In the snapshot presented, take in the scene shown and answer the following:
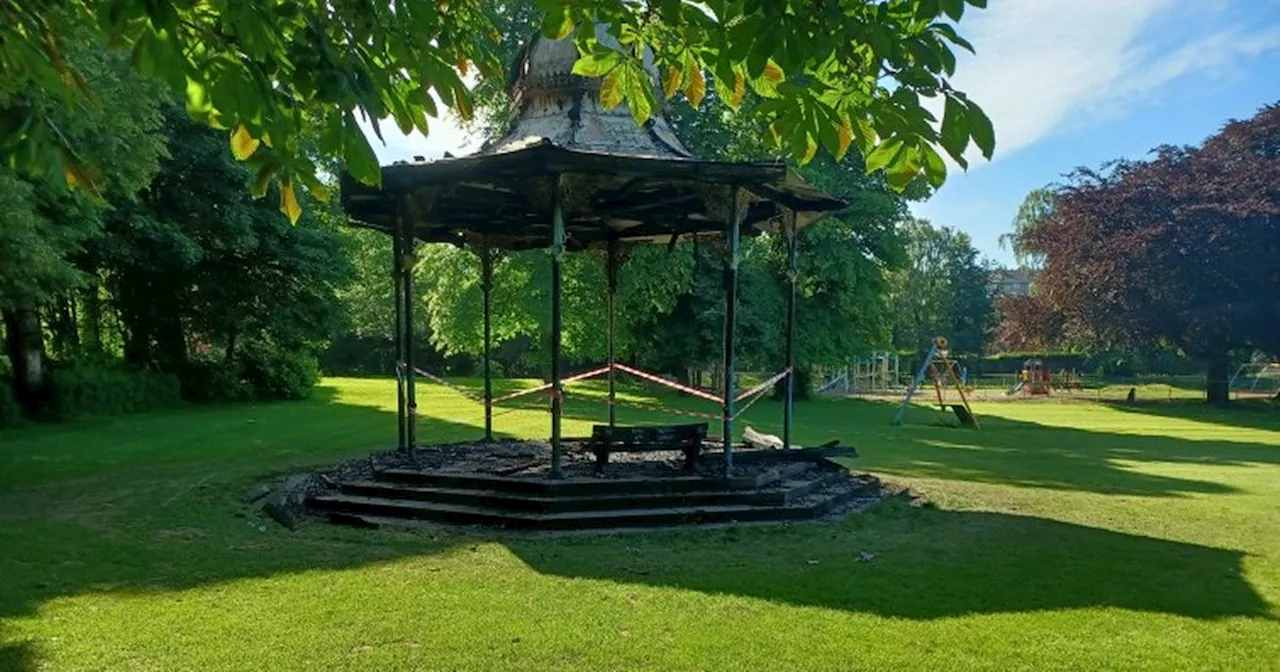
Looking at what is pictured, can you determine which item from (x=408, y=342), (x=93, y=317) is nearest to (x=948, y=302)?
(x=93, y=317)

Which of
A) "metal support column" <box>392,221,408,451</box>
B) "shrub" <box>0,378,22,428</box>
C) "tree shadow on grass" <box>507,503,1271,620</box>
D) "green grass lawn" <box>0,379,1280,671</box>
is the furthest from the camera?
"shrub" <box>0,378,22,428</box>

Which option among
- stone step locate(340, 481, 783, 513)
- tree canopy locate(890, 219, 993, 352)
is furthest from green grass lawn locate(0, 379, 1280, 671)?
tree canopy locate(890, 219, 993, 352)

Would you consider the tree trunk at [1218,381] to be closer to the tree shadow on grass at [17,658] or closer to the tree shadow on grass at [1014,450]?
the tree shadow on grass at [1014,450]

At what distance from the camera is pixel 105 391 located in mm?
23453

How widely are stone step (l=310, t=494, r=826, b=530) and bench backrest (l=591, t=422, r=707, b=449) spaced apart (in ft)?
3.09

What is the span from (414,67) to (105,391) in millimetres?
23372

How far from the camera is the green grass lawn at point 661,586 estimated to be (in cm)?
538

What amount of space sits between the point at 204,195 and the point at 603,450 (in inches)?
805

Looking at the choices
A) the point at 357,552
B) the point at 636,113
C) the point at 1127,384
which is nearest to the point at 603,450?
the point at 357,552

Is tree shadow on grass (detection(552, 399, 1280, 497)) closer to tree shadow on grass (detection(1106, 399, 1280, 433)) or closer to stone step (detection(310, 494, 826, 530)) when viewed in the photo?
stone step (detection(310, 494, 826, 530))

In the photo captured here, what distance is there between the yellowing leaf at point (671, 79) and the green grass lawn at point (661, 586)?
123 inches

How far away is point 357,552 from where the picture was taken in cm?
811

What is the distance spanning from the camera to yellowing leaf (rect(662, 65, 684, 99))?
4344 millimetres

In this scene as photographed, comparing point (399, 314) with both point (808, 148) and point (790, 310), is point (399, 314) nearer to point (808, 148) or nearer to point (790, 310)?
point (790, 310)
